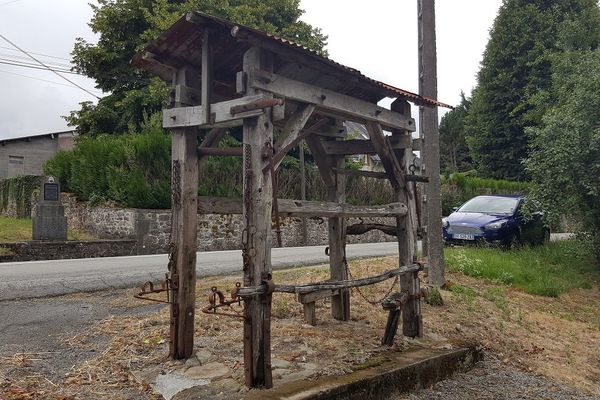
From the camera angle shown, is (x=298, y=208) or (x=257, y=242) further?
(x=298, y=208)

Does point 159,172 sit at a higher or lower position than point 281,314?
higher

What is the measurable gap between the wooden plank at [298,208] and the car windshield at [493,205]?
8.39 m

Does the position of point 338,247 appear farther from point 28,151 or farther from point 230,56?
point 28,151

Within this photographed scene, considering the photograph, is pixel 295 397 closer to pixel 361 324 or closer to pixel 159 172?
pixel 361 324

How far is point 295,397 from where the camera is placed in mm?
3760

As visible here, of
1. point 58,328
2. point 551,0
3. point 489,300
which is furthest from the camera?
point 551,0

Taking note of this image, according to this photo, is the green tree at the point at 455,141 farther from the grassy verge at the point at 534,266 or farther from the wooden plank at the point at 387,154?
the wooden plank at the point at 387,154

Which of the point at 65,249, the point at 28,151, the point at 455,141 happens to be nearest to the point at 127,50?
the point at 65,249

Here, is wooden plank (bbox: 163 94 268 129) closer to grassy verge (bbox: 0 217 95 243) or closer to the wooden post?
grassy verge (bbox: 0 217 95 243)

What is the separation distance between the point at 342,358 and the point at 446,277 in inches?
201

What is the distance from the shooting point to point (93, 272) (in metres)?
10.6

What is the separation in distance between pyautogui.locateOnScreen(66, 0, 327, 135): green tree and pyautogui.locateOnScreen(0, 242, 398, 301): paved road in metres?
10.2

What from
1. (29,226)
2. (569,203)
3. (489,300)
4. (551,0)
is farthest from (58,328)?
(551,0)

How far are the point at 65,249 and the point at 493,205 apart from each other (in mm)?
11478
